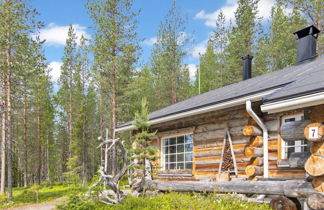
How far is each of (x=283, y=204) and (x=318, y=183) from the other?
2.89 feet

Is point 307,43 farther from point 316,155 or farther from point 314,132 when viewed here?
point 316,155

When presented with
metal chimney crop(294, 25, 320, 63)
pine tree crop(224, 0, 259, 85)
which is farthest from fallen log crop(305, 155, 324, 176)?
pine tree crop(224, 0, 259, 85)

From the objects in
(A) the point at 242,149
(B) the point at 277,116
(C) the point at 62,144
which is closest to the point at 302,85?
(B) the point at 277,116

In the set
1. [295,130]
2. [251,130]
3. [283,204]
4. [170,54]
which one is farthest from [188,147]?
[170,54]

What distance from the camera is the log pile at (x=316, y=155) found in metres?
4.32

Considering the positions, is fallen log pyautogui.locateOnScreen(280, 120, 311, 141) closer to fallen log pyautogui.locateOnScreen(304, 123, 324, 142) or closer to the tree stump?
fallen log pyautogui.locateOnScreen(304, 123, 324, 142)

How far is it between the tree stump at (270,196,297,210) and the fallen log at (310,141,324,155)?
1091 mm

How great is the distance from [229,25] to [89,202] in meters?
23.3

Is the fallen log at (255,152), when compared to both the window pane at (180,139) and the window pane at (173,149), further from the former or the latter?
the window pane at (173,149)

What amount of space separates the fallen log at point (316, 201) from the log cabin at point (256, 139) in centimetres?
2

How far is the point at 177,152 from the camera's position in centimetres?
1035

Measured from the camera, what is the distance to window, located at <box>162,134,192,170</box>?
996 centimetres

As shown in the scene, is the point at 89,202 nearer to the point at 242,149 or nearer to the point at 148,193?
the point at 148,193

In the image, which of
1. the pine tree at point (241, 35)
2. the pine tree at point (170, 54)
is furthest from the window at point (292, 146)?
the pine tree at point (170, 54)
